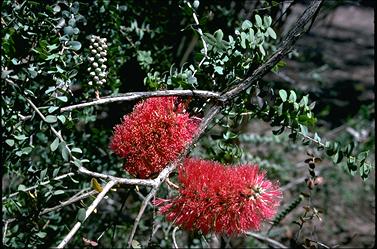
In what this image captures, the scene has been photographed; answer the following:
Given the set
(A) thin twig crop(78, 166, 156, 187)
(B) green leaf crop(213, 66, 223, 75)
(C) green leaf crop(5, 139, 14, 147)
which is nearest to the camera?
(A) thin twig crop(78, 166, 156, 187)

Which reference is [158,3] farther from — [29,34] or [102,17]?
[29,34]

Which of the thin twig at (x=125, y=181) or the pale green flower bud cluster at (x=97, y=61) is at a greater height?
the pale green flower bud cluster at (x=97, y=61)

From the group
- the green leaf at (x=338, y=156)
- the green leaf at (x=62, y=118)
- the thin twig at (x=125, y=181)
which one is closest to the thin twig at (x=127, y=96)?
the green leaf at (x=62, y=118)

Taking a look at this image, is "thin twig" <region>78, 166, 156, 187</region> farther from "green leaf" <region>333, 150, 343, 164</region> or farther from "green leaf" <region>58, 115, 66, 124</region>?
"green leaf" <region>333, 150, 343, 164</region>

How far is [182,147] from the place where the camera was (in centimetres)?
121

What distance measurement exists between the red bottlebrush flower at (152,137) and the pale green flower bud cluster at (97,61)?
110 millimetres

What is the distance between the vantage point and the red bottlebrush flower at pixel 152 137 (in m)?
1.19

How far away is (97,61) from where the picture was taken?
4.24ft

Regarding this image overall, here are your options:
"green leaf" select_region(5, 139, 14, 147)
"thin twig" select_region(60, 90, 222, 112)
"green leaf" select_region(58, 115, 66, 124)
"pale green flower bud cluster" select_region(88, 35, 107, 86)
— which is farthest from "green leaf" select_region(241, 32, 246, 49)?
"green leaf" select_region(5, 139, 14, 147)

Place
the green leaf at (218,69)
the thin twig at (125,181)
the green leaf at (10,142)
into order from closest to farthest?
the thin twig at (125,181) → the green leaf at (10,142) → the green leaf at (218,69)

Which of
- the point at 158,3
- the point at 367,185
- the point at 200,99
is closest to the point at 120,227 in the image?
the point at 158,3

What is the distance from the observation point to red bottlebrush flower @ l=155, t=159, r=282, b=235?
1.14 meters

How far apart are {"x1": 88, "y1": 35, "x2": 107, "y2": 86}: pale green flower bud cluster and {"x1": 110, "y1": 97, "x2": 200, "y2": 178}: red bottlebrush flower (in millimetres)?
110

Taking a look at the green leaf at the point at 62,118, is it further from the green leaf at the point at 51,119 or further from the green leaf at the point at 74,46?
the green leaf at the point at 74,46
